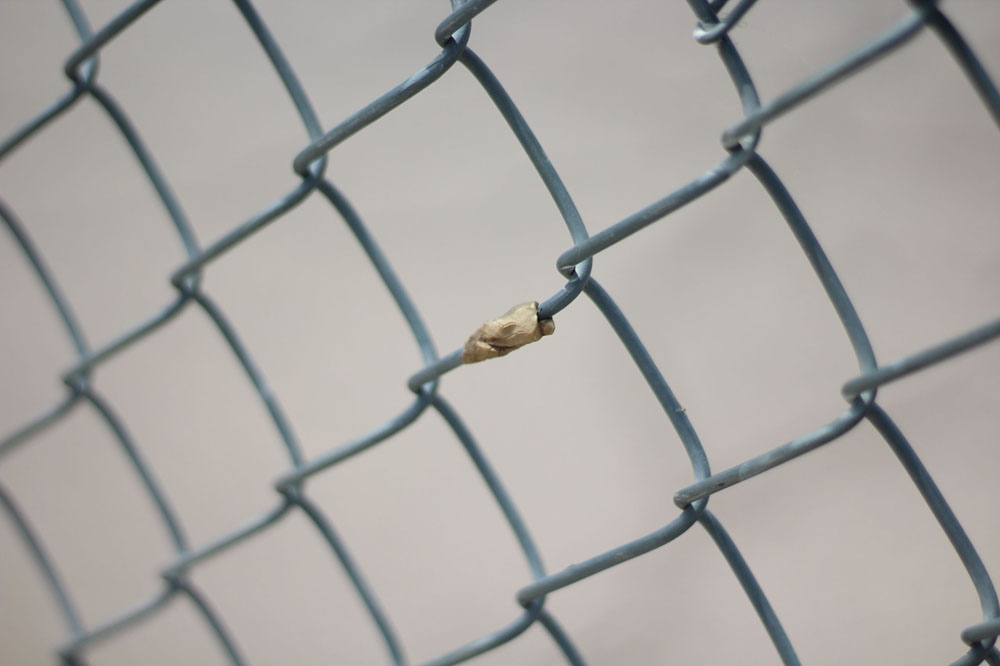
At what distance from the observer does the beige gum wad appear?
273mm

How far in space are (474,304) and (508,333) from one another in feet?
2.28

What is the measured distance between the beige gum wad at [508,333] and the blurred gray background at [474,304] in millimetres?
642

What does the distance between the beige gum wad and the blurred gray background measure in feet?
2.11

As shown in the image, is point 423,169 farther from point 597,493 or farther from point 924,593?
point 924,593

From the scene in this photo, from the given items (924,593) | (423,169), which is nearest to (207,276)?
(423,169)

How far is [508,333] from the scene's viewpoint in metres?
0.27

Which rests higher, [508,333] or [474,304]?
[474,304]

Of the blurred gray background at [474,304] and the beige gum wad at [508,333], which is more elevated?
the blurred gray background at [474,304]

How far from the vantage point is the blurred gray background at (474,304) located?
2.93 feet

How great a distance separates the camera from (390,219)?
102 cm

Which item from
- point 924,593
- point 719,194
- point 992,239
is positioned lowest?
point 924,593

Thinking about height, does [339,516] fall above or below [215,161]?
below

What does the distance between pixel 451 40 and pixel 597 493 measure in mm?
733

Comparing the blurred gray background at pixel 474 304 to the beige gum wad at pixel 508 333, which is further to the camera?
the blurred gray background at pixel 474 304
